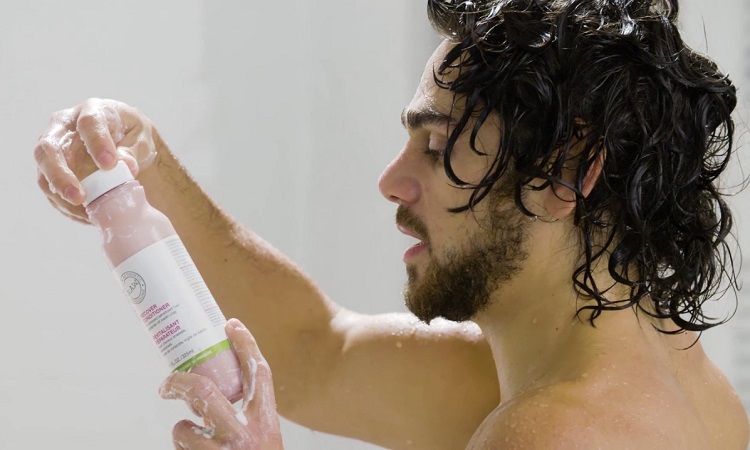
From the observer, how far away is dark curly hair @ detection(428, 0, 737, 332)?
0.96m

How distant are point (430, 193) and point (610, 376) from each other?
28 cm

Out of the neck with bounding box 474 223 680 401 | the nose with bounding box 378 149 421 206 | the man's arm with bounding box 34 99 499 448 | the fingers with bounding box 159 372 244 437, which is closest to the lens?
the fingers with bounding box 159 372 244 437

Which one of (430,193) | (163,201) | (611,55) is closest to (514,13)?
(611,55)

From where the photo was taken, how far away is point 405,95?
6.09ft

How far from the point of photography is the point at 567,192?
3.16 feet

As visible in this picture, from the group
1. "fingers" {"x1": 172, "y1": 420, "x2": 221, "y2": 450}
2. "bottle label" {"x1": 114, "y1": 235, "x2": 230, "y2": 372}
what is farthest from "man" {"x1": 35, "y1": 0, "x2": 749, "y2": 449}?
"fingers" {"x1": 172, "y1": 420, "x2": 221, "y2": 450}

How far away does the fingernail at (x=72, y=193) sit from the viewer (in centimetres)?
82

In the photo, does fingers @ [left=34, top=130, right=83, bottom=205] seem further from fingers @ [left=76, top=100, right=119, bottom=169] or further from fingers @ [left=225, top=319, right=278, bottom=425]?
fingers @ [left=225, top=319, right=278, bottom=425]

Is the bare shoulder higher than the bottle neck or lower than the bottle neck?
lower

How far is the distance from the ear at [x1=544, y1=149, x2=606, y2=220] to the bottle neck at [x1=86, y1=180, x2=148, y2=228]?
42cm

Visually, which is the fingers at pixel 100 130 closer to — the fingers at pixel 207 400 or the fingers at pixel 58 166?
the fingers at pixel 58 166

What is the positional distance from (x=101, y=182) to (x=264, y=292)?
0.48 m

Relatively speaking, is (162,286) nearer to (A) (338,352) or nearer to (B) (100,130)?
(B) (100,130)

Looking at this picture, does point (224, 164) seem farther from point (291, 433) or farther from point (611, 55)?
point (611, 55)
